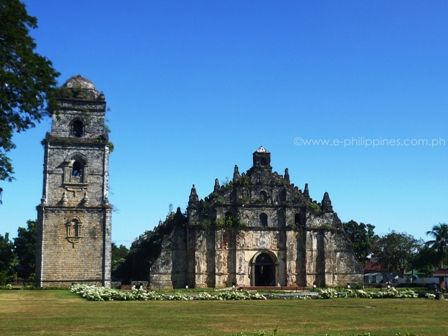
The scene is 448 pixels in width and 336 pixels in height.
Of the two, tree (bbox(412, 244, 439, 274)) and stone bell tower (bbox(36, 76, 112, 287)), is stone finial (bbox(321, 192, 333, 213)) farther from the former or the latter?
stone bell tower (bbox(36, 76, 112, 287))

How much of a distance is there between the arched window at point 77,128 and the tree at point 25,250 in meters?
31.6

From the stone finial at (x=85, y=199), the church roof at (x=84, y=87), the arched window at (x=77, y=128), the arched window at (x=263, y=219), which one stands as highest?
the church roof at (x=84, y=87)

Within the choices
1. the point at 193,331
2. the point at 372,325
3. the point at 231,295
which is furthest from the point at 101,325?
the point at 231,295

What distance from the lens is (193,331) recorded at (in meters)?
17.2

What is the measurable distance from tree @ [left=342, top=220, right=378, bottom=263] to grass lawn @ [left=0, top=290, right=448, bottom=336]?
154 feet

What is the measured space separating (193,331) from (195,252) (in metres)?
32.8

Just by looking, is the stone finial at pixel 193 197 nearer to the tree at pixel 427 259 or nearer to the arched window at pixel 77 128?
the arched window at pixel 77 128

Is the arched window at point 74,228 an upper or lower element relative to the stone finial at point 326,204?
lower

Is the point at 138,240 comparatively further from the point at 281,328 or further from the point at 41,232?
the point at 281,328

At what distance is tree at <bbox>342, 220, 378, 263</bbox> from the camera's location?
73.1 meters

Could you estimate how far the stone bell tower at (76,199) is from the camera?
43406 mm

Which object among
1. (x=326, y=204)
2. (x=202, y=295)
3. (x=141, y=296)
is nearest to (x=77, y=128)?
(x=141, y=296)

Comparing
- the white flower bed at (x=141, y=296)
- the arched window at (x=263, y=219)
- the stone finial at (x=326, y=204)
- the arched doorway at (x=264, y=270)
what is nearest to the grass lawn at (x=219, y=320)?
the white flower bed at (x=141, y=296)

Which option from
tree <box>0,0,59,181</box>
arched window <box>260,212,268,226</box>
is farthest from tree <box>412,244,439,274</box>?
tree <box>0,0,59,181</box>
